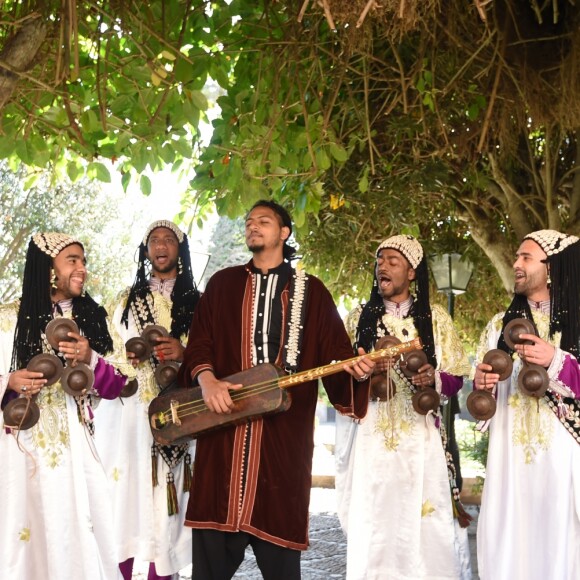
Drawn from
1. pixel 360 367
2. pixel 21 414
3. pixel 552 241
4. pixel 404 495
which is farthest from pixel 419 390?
pixel 21 414

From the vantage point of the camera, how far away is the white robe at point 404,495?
701cm

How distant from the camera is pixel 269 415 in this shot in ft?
18.1

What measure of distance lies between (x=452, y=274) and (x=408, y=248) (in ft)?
15.7

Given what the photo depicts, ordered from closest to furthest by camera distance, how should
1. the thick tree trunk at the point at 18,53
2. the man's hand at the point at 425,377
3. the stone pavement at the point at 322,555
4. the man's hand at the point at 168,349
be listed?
the thick tree trunk at the point at 18,53 < the man's hand at the point at 425,377 < the man's hand at the point at 168,349 < the stone pavement at the point at 322,555

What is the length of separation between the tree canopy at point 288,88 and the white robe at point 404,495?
1.61 meters

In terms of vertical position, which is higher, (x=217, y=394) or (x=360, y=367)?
(x=360, y=367)

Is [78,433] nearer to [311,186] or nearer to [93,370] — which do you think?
[93,370]

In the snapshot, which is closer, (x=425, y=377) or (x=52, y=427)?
(x=52, y=427)

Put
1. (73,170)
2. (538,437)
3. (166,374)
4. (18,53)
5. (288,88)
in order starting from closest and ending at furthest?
1. (18,53)
2. (538,437)
3. (166,374)
4. (288,88)
5. (73,170)

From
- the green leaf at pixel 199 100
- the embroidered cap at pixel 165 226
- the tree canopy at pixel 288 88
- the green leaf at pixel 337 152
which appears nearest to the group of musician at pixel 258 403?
the embroidered cap at pixel 165 226

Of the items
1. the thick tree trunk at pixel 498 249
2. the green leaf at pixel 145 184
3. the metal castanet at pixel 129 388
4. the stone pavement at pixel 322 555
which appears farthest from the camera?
the thick tree trunk at pixel 498 249

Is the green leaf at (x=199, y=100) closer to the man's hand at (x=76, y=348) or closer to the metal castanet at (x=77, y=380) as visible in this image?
the man's hand at (x=76, y=348)

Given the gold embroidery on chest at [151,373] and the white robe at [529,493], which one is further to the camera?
the gold embroidery on chest at [151,373]

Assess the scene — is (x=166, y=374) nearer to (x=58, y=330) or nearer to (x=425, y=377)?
(x=58, y=330)
